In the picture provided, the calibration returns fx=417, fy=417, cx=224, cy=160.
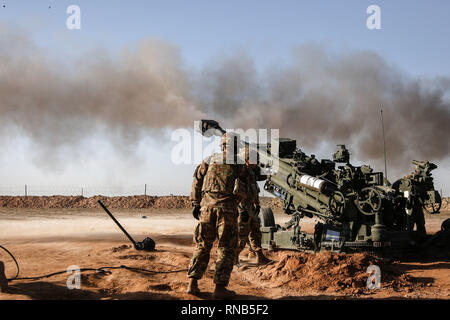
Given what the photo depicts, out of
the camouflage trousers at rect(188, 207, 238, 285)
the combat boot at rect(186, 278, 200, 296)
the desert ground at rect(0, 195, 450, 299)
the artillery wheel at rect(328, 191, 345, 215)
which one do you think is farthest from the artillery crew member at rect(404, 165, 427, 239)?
the combat boot at rect(186, 278, 200, 296)

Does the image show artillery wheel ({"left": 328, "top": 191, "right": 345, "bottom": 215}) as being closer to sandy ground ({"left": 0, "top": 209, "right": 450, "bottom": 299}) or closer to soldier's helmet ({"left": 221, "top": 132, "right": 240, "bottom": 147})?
sandy ground ({"left": 0, "top": 209, "right": 450, "bottom": 299})

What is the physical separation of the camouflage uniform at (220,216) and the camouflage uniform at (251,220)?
161 millimetres

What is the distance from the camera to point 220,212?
5.18 m

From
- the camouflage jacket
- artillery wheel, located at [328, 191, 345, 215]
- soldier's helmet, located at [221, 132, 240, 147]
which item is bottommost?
artillery wheel, located at [328, 191, 345, 215]

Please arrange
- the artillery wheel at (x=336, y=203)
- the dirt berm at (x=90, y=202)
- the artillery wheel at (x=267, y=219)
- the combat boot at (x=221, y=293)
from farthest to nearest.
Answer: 1. the dirt berm at (x=90, y=202)
2. the artillery wheel at (x=267, y=219)
3. the artillery wheel at (x=336, y=203)
4. the combat boot at (x=221, y=293)

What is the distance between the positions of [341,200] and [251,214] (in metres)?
2.76

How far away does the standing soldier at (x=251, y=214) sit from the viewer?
18.0 feet

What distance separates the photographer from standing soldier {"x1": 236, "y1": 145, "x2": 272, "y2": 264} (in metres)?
5.48

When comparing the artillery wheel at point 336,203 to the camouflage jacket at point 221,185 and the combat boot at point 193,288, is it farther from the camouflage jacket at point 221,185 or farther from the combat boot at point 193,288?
the combat boot at point 193,288

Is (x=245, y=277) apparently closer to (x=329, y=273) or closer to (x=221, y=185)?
(x=329, y=273)

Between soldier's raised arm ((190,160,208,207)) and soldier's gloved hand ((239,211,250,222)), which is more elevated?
soldier's raised arm ((190,160,208,207))

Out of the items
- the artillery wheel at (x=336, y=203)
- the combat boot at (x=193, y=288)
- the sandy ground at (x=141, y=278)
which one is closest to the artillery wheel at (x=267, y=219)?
the sandy ground at (x=141, y=278)

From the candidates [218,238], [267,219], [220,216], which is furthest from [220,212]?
[267,219]

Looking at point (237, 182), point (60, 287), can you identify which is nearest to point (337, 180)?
point (237, 182)
